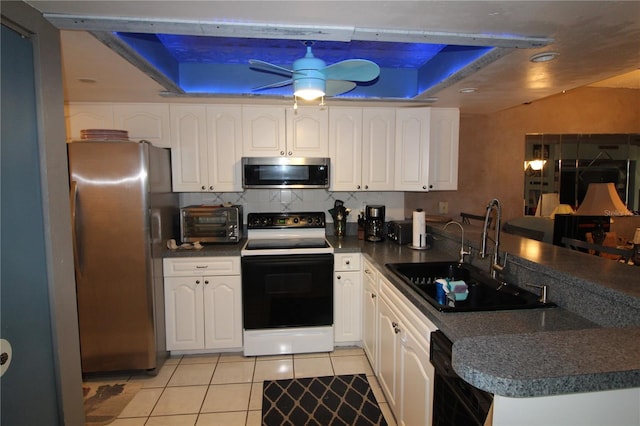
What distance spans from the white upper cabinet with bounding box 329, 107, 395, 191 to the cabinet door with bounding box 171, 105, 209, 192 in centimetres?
113

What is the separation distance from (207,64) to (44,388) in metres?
2.35

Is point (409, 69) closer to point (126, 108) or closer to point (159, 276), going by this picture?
point (126, 108)

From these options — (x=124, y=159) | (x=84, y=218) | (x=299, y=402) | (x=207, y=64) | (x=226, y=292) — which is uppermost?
(x=207, y=64)

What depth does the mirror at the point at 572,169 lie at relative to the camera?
4.15 meters

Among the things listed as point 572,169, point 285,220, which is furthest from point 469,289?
point 572,169

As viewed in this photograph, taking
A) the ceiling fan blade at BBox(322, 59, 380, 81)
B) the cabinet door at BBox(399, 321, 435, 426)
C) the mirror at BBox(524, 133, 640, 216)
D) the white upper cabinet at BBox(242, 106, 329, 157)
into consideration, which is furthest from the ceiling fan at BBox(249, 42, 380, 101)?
the mirror at BBox(524, 133, 640, 216)

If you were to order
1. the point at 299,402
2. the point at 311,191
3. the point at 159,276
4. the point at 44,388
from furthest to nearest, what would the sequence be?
1. the point at 311,191
2. the point at 159,276
3. the point at 299,402
4. the point at 44,388

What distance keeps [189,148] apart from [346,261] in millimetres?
1669

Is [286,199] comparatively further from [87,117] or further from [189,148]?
[87,117]

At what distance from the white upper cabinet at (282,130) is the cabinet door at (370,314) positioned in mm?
1192

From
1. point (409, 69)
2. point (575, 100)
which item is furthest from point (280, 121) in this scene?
point (575, 100)

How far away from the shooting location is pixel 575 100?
4.21 metres

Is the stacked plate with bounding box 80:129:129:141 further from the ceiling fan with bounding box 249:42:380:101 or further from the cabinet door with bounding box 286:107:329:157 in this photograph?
the ceiling fan with bounding box 249:42:380:101

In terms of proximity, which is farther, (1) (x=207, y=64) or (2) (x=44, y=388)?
(1) (x=207, y=64)
